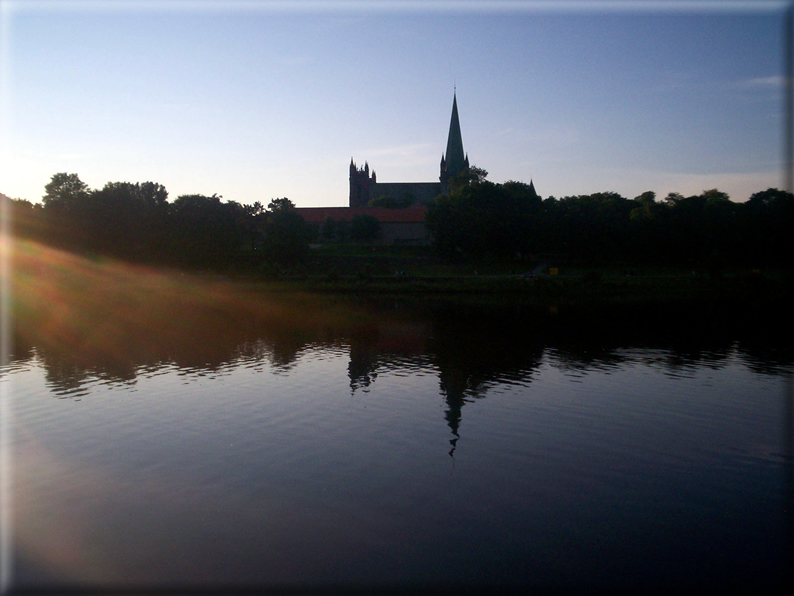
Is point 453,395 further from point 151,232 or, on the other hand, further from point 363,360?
point 151,232

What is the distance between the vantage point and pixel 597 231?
85.6 m

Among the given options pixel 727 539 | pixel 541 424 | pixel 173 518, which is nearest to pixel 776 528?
pixel 727 539

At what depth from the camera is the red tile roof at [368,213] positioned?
12706cm

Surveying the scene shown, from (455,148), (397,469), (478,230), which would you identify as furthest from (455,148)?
(397,469)

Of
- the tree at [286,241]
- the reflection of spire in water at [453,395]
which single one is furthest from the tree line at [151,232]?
the reflection of spire in water at [453,395]

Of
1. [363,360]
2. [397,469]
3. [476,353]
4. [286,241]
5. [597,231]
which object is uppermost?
[597,231]

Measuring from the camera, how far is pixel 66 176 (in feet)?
367

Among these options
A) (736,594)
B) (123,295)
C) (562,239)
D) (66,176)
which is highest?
(66,176)

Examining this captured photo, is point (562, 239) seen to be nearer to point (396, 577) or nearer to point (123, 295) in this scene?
point (123, 295)

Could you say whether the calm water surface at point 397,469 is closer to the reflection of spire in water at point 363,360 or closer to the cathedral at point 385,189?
the reflection of spire in water at point 363,360

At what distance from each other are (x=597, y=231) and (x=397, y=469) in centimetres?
7679

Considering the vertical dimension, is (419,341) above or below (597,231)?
below

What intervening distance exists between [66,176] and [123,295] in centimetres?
6385

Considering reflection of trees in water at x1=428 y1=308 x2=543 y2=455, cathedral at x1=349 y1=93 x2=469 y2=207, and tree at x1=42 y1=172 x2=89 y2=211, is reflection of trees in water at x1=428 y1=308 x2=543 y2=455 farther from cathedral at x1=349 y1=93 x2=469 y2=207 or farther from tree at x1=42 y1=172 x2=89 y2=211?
cathedral at x1=349 y1=93 x2=469 y2=207
